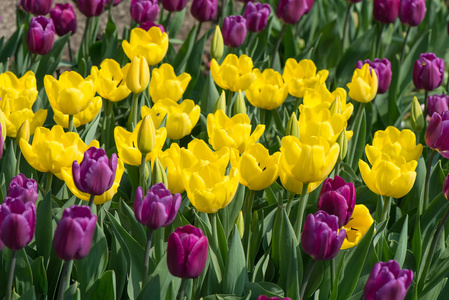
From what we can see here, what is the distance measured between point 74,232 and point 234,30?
5.49ft

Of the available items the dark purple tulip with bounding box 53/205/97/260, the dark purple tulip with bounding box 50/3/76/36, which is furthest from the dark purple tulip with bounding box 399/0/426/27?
the dark purple tulip with bounding box 53/205/97/260

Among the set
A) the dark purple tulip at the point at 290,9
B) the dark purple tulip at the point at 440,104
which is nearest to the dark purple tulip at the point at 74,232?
the dark purple tulip at the point at 440,104

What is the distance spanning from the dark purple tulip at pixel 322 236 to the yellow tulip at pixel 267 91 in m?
0.95

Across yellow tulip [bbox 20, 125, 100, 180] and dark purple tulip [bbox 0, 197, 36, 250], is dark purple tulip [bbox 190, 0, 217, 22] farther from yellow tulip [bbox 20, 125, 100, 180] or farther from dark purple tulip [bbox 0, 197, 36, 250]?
dark purple tulip [bbox 0, 197, 36, 250]

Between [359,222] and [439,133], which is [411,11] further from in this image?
[359,222]

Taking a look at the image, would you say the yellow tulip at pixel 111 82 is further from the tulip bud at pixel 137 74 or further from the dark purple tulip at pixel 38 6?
the dark purple tulip at pixel 38 6

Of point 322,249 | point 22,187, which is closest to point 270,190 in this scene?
point 322,249

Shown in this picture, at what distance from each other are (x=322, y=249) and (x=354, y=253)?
0.30m

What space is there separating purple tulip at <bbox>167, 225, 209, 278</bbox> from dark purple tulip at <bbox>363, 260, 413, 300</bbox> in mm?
332

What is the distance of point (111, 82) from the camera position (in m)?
2.26

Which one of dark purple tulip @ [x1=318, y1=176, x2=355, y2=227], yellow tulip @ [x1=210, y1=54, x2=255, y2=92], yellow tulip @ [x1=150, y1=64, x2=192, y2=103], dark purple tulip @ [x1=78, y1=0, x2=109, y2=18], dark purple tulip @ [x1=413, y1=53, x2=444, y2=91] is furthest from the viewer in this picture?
dark purple tulip @ [x1=78, y1=0, x2=109, y2=18]

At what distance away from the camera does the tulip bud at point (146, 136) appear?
68.5 inches

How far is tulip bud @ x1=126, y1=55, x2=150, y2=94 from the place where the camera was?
2.16 m

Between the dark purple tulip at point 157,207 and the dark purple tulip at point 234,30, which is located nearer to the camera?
the dark purple tulip at point 157,207
